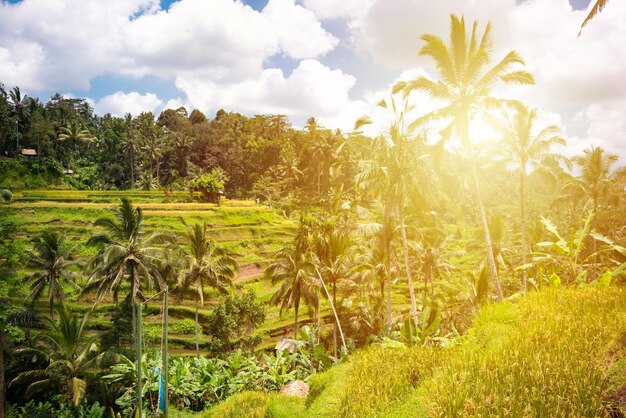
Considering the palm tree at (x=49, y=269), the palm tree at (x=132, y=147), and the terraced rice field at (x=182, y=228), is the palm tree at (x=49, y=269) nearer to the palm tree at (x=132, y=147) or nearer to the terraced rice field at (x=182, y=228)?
the terraced rice field at (x=182, y=228)

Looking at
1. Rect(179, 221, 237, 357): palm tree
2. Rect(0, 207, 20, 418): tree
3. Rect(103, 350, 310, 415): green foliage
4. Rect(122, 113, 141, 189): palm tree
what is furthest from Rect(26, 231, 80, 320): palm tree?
Rect(122, 113, 141, 189): palm tree

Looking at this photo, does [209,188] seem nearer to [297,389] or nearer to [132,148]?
[132,148]

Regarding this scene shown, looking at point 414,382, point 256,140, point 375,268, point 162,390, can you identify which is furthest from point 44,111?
point 414,382

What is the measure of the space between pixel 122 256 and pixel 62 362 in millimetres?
7732

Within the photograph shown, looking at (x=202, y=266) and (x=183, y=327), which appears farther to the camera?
(x=183, y=327)

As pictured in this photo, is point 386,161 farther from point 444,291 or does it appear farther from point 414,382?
point 444,291

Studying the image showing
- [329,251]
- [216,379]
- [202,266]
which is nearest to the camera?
[216,379]

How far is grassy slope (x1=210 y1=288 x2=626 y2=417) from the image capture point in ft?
15.9

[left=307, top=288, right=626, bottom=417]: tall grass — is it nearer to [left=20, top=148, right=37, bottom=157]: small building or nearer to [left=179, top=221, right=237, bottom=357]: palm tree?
[left=179, top=221, right=237, bottom=357]: palm tree

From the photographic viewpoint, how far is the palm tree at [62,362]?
2455 centimetres

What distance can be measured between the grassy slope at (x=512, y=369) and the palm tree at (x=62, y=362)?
73.0 feet

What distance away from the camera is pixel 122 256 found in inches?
977

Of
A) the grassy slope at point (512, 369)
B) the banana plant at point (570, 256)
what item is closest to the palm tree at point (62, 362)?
the grassy slope at point (512, 369)

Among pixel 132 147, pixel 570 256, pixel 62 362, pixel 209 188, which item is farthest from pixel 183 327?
pixel 132 147
